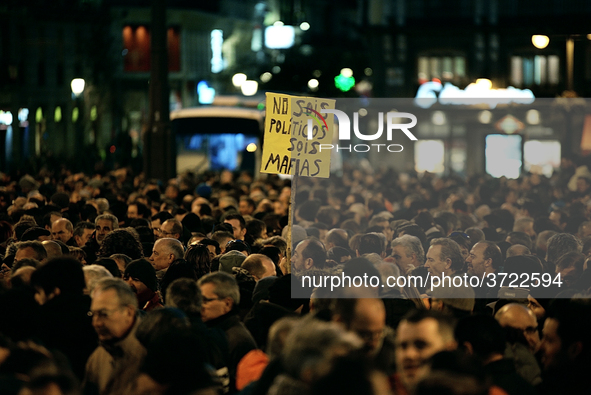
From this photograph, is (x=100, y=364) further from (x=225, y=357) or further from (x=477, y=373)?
(x=477, y=373)

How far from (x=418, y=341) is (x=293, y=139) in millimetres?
5157

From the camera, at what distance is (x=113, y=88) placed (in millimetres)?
52750

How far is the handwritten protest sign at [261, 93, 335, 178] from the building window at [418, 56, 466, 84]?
4234cm

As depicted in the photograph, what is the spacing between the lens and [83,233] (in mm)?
10867

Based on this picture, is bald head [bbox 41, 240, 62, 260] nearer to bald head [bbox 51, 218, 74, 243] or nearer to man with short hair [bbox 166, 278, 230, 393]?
bald head [bbox 51, 218, 74, 243]

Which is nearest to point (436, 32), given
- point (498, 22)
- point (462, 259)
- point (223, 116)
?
point (498, 22)

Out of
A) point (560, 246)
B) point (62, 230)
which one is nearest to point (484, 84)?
point (560, 246)

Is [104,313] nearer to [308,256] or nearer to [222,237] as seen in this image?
[308,256]

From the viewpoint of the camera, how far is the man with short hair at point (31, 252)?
26.8 ft

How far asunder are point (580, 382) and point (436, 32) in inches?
1890

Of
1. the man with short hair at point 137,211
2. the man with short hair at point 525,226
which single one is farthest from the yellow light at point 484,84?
the man with short hair at point 137,211

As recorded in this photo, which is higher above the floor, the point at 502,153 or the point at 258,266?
the point at 502,153

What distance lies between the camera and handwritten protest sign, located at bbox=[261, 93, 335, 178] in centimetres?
953

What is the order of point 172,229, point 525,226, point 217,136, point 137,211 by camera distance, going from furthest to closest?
point 217,136 < point 137,211 < point 525,226 < point 172,229
